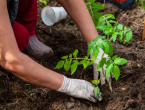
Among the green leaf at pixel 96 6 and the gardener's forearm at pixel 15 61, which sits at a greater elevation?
the green leaf at pixel 96 6

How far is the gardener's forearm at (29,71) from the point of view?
1.26m

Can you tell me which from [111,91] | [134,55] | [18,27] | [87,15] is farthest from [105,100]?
[18,27]

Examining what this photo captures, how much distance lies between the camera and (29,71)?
130cm

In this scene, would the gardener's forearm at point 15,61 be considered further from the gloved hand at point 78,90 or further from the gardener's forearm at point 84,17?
the gardener's forearm at point 84,17

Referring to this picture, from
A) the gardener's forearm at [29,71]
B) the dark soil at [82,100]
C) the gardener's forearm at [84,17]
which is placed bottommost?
the dark soil at [82,100]

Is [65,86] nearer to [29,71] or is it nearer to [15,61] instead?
[29,71]

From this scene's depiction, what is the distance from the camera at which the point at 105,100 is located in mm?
1644

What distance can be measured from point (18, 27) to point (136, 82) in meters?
1.33

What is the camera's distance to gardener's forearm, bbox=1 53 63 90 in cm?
126

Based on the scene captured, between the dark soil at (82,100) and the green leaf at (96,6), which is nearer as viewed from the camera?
the dark soil at (82,100)

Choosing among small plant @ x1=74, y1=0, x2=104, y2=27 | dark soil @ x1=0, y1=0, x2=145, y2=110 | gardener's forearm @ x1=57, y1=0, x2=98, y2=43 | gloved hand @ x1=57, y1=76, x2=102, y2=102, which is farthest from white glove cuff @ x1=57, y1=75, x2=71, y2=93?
small plant @ x1=74, y1=0, x2=104, y2=27

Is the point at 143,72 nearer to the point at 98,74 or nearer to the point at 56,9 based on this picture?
the point at 98,74

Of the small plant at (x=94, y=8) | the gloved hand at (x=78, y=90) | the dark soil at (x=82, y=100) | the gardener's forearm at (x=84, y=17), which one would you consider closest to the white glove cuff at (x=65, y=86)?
the gloved hand at (x=78, y=90)

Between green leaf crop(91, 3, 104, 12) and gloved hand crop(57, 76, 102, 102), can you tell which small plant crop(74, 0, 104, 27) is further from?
gloved hand crop(57, 76, 102, 102)
